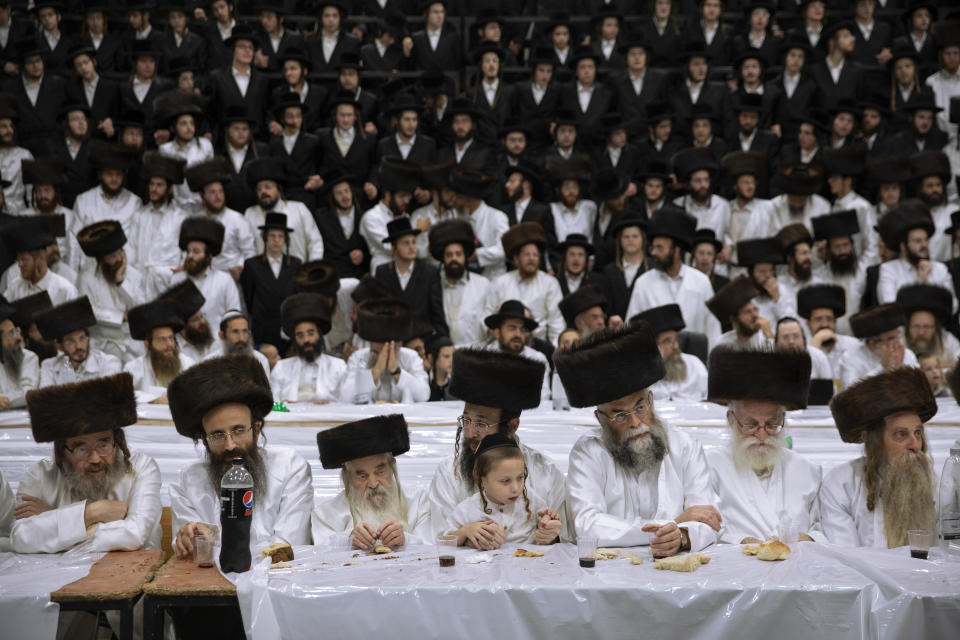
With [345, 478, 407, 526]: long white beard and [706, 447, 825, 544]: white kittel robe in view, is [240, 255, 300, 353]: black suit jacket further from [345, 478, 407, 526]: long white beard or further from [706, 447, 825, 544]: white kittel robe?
[706, 447, 825, 544]: white kittel robe

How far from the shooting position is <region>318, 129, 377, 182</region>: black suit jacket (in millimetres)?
12047

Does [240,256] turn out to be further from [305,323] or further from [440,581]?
[440,581]

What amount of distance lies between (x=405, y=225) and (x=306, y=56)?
3.40m

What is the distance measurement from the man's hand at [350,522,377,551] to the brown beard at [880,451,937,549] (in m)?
2.13

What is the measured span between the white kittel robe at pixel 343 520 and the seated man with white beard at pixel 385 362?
300 cm

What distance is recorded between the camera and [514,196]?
37.8 ft

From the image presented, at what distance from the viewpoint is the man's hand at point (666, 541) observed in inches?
153

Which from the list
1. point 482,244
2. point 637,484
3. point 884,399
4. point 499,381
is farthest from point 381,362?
point 884,399

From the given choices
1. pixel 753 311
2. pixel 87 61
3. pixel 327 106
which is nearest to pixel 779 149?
pixel 753 311

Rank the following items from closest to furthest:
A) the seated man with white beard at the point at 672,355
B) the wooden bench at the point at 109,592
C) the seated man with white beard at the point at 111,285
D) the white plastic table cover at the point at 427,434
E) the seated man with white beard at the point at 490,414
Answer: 1. the wooden bench at the point at 109,592
2. the seated man with white beard at the point at 490,414
3. the white plastic table cover at the point at 427,434
4. the seated man with white beard at the point at 672,355
5. the seated man with white beard at the point at 111,285

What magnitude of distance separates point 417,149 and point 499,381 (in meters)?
7.38

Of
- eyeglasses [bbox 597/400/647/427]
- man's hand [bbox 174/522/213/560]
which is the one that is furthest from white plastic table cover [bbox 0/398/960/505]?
man's hand [bbox 174/522/213/560]

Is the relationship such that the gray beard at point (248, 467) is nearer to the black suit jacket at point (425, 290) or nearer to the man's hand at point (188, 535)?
the man's hand at point (188, 535)

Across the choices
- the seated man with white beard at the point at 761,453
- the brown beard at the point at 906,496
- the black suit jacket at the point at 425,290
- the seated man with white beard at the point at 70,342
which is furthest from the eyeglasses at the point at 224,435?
the black suit jacket at the point at 425,290
